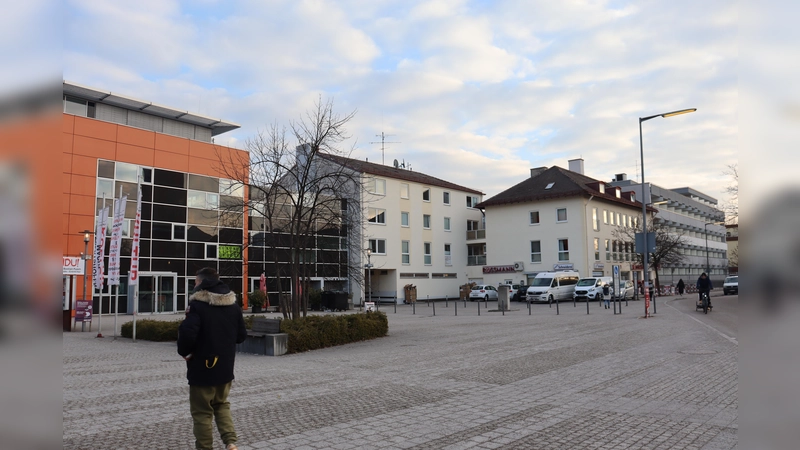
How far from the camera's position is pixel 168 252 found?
3662 cm

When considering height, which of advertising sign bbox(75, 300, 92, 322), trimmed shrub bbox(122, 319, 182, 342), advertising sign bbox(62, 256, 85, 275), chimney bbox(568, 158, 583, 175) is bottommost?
trimmed shrub bbox(122, 319, 182, 342)

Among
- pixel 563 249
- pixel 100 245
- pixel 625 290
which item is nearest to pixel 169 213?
pixel 100 245

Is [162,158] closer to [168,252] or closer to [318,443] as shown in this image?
[168,252]

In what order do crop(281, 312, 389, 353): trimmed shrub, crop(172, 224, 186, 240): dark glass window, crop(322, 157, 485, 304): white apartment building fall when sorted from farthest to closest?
crop(322, 157, 485, 304): white apartment building < crop(172, 224, 186, 240): dark glass window < crop(281, 312, 389, 353): trimmed shrub

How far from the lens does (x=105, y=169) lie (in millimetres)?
34219

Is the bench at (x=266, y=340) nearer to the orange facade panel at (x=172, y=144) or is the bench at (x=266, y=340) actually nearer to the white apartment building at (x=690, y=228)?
the orange facade panel at (x=172, y=144)

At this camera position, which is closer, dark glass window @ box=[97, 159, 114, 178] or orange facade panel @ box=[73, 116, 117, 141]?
orange facade panel @ box=[73, 116, 117, 141]

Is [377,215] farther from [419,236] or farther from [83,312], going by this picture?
[83,312]

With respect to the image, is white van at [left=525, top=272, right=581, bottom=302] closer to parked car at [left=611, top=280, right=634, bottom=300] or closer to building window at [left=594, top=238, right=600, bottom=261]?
parked car at [left=611, top=280, right=634, bottom=300]

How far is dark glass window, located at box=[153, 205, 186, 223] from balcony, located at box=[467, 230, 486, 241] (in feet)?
102

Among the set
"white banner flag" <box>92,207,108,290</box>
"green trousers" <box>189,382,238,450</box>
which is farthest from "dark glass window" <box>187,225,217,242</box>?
"green trousers" <box>189,382,238,450</box>

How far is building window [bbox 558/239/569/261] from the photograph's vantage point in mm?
52125

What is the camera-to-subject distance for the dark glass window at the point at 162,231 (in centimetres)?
3606

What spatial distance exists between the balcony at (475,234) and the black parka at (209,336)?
54949mm
